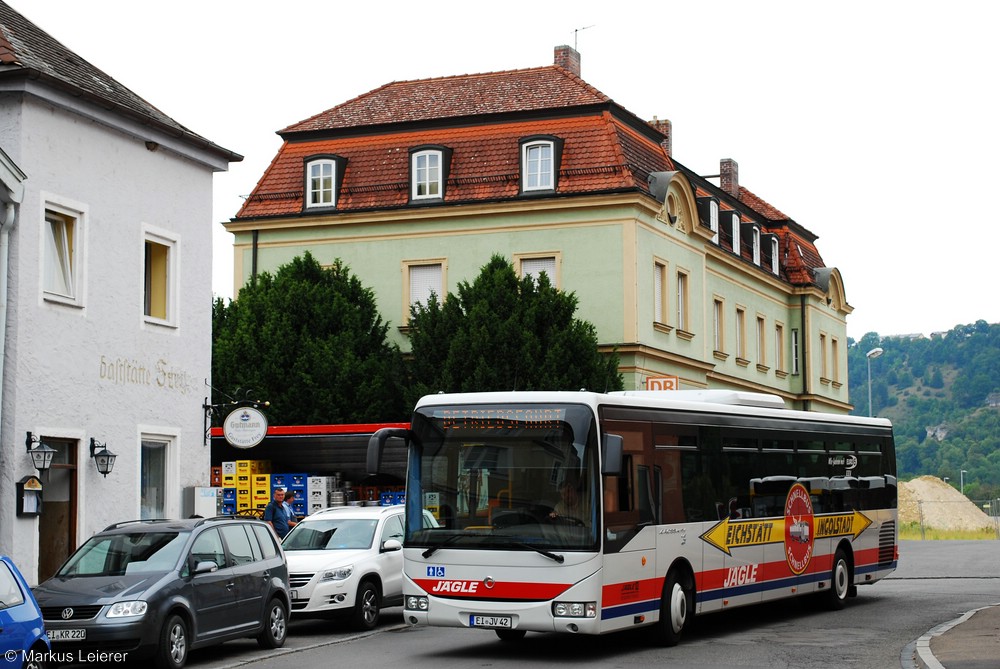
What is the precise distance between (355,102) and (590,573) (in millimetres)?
32413

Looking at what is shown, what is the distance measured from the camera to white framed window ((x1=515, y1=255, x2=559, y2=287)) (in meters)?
41.6

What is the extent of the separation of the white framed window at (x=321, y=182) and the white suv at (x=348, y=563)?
920 inches

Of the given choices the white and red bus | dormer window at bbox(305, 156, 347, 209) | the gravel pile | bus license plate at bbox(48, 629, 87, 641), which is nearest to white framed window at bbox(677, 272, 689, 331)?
dormer window at bbox(305, 156, 347, 209)

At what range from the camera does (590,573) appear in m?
16.0

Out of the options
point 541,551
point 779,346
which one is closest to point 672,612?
point 541,551

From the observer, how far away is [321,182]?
44.2 metres

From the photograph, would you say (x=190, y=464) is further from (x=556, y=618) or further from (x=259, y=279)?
(x=259, y=279)

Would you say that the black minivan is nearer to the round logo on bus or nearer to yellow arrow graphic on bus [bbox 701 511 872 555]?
yellow arrow graphic on bus [bbox 701 511 872 555]

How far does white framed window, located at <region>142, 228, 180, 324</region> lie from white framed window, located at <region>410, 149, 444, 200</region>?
18.5 metres

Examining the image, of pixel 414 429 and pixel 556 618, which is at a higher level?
pixel 414 429

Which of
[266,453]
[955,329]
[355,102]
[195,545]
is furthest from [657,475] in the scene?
[955,329]

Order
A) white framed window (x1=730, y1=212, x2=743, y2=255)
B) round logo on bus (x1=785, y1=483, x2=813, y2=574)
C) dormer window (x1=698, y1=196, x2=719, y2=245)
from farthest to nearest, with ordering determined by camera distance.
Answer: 1. white framed window (x1=730, y1=212, x2=743, y2=255)
2. dormer window (x1=698, y1=196, x2=719, y2=245)
3. round logo on bus (x1=785, y1=483, x2=813, y2=574)

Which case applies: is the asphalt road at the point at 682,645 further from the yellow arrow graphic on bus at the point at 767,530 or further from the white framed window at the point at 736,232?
the white framed window at the point at 736,232

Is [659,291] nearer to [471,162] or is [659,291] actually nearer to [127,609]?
[471,162]
